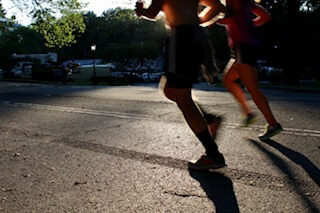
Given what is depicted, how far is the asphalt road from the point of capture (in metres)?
2.67

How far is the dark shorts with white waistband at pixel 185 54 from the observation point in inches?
130

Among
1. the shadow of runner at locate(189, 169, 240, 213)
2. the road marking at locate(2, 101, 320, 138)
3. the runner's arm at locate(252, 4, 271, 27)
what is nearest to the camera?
the shadow of runner at locate(189, 169, 240, 213)

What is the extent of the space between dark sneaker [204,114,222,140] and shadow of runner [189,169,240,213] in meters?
0.49

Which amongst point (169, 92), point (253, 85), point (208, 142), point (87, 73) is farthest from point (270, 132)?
point (87, 73)

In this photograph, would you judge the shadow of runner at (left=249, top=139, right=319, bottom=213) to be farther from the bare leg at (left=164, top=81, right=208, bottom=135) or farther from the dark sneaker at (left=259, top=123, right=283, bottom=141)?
the bare leg at (left=164, top=81, right=208, bottom=135)

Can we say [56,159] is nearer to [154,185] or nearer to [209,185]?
[154,185]

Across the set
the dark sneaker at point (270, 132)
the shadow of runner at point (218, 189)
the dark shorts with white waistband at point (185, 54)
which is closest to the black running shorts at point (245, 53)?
the dark sneaker at point (270, 132)

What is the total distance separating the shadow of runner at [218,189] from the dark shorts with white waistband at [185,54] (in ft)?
2.42

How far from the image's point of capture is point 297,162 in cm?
347

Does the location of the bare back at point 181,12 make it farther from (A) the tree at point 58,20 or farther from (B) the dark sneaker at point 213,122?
(A) the tree at point 58,20

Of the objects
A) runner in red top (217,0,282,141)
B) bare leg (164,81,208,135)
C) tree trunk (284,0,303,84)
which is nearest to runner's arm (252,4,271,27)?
runner in red top (217,0,282,141)

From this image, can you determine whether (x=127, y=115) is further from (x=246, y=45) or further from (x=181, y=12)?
(x=181, y=12)

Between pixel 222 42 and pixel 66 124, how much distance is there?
1125 inches

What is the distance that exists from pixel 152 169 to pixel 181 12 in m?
1.33
